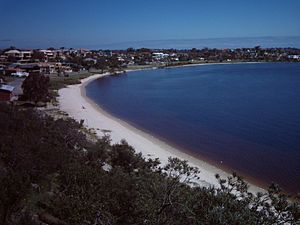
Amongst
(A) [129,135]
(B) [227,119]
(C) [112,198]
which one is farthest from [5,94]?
(C) [112,198]

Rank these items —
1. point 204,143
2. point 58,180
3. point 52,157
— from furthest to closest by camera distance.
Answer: point 204,143
point 52,157
point 58,180

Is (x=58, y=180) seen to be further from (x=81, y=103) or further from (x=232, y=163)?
(x=81, y=103)

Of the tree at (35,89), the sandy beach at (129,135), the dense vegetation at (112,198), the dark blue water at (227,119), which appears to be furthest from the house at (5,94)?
the dense vegetation at (112,198)

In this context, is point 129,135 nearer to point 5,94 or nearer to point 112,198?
point 5,94

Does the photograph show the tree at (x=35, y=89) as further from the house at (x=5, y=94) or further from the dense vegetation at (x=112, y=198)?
the dense vegetation at (x=112, y=198)

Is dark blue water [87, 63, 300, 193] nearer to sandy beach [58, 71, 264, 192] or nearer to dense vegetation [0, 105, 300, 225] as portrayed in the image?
sandy beach [58, 71, 264, 192]

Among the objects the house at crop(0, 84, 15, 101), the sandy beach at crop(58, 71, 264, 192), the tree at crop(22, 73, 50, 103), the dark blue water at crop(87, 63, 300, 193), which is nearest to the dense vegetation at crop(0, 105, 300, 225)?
the sandy beach at crop(58, 71, 264, 192)

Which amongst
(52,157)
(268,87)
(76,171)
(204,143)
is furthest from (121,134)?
(268,87)
